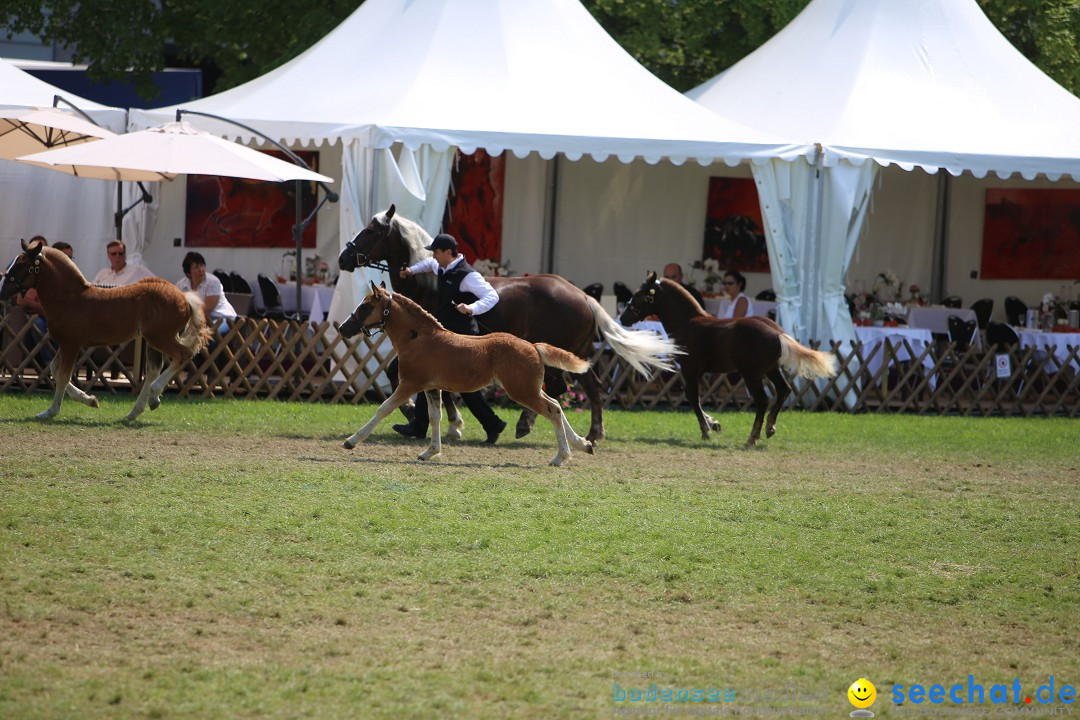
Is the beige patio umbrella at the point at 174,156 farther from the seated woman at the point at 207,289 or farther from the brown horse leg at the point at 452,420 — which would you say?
the brown horse leg at the point at 452,420

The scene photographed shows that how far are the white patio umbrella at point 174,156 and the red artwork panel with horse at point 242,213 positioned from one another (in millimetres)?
4786

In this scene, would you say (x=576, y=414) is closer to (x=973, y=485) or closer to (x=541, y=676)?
(x=973, y=485)

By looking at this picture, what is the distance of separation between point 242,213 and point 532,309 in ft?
25.8

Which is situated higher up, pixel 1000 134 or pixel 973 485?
pixel 1000 134

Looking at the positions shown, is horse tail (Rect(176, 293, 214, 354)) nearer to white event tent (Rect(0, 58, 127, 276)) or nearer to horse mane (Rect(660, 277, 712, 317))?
horse mane (Rect(660, 277, 712, 317))

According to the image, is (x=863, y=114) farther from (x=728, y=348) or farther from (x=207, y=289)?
(x=207, y=289)

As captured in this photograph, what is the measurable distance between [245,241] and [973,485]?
37.3 feet

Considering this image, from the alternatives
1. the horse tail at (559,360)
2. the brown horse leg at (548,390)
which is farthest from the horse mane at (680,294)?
the horse tail at (559,360)

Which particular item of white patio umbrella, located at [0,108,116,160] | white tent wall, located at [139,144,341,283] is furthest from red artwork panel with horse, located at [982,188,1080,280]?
white patio umbrella, located at [0,108,116,160]

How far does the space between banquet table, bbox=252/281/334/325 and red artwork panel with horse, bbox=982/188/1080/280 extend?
1039cm

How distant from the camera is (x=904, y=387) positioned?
15.6 metres

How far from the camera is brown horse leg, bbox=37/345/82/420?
1110cm

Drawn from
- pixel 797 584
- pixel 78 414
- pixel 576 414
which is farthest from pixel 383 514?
pixel 576 414

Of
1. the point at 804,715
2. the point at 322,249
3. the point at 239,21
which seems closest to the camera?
the point at 804,715
